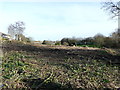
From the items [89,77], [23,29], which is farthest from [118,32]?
[89,77]

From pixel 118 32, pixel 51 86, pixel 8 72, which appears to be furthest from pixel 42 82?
pixel 118 32

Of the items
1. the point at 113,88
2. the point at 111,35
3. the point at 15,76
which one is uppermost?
the point at 111,35

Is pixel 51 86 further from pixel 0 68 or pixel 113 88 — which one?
pixel 0 68

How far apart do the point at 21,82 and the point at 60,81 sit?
88cm

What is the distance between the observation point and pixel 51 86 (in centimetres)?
338

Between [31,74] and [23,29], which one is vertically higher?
[23,29]

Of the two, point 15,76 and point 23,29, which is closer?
point 15,76

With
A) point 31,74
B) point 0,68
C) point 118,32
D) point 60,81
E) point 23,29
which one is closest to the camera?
point 60,81

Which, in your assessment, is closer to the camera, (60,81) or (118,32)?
(60,81)

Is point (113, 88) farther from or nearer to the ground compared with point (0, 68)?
nearer to the ground

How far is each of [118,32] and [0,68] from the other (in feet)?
64.4

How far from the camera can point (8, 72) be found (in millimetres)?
3979

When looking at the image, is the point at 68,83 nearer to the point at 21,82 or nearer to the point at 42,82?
the point at 42,82

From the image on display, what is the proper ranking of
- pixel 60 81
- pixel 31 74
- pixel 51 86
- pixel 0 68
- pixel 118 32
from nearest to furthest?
pixel 51 86 → pixel 60 81 → pixel 31 74 → pixel 0 68 → pixel 118 32
